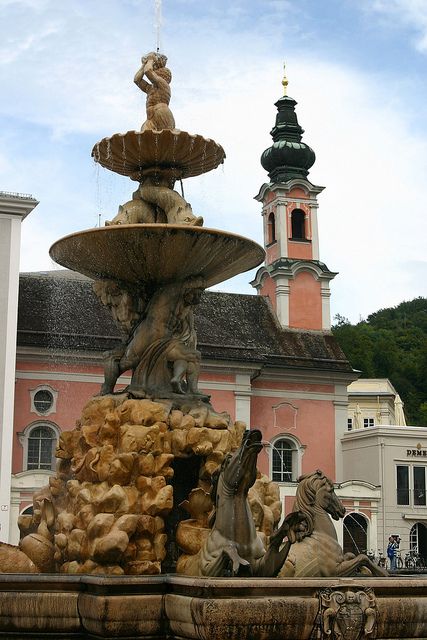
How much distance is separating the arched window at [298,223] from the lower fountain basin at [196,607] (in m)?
40.8

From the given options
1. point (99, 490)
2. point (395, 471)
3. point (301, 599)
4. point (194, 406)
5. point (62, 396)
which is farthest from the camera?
point (395, 471)

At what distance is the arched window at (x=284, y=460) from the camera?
41500mm

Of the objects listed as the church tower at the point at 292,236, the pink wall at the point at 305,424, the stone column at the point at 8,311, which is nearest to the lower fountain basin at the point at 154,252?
the stone column at the point at 8,311

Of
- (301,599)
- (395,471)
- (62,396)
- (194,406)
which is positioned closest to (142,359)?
(194,406)

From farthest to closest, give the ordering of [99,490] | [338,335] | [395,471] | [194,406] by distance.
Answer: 1. [338,335]
2. [395,471]
3. [194,406]
4. [99,490]

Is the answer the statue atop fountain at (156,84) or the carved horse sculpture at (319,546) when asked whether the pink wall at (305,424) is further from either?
the carved horse sculpture at (319,546)

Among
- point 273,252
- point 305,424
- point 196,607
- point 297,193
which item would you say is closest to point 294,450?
point 305,424

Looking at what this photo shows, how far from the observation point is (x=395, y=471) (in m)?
40.9

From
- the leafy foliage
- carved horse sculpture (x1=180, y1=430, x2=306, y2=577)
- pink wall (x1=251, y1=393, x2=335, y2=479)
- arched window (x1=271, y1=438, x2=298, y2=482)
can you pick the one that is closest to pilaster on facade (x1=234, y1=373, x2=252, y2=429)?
pink wall (x1=251, y1=393, x2=335, y2=479)

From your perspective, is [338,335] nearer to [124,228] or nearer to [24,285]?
[24,285]

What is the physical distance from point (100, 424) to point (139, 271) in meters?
1.73

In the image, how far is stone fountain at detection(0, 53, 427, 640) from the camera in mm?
7051

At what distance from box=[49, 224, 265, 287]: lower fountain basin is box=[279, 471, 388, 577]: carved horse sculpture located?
2.75m

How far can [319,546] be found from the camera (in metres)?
8.88
